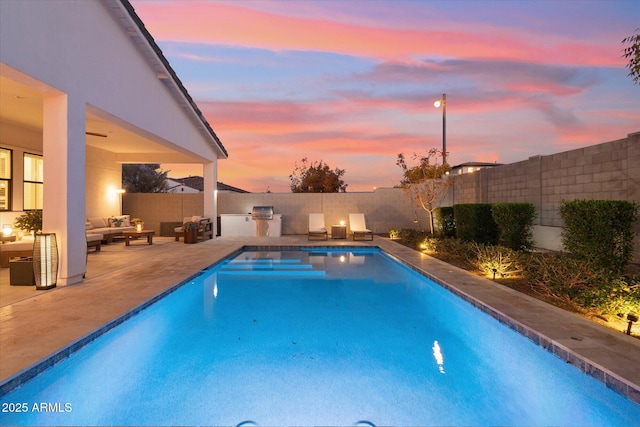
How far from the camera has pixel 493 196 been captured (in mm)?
11102

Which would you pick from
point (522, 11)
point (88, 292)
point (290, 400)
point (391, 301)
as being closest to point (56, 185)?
point (88, 292)

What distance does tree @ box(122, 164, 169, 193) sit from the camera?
29.8m

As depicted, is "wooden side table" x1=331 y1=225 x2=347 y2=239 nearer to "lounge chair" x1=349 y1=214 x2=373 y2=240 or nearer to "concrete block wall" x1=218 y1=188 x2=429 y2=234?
"lounge chair" x1=349 y1=214 x2=373 y2=240

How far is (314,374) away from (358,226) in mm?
10486

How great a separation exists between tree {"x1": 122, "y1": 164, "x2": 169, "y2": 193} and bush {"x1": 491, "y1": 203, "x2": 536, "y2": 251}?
28816mm

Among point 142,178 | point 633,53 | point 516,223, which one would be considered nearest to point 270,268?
point 516,223

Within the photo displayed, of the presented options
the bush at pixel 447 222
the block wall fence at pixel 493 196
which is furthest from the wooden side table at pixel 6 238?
the bush at pixel 447 222

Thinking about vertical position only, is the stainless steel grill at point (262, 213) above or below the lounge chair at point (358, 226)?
above

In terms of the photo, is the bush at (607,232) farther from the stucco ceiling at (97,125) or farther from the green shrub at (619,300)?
the stucco ceiling at (97,125)

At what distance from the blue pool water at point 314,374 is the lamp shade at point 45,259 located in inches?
Result: 68.8

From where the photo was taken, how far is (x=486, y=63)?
11.6 meters

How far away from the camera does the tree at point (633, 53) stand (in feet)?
13.9

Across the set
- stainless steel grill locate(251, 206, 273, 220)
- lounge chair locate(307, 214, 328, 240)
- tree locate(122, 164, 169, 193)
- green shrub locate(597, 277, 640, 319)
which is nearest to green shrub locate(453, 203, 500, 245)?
green shrub locate(597, 277, 640, 319)

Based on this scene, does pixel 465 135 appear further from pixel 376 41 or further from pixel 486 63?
pixel 376 41
